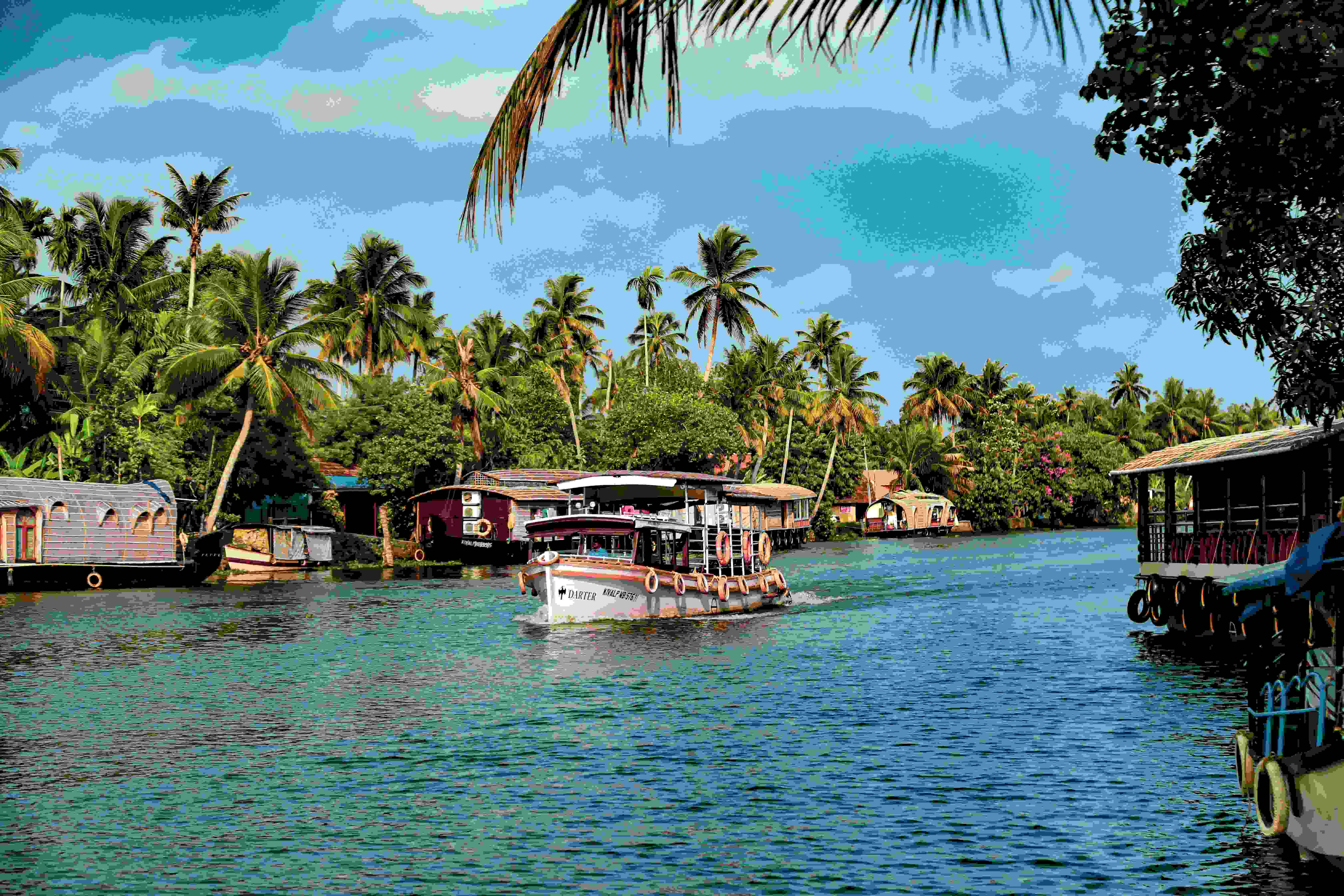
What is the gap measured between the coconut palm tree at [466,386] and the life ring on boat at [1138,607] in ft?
150

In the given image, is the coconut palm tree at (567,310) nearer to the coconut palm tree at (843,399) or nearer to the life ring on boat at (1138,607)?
the coconut palm tree at (843,399)

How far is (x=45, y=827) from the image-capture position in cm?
1404

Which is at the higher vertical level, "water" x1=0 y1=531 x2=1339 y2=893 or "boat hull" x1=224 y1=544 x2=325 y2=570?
"boat hull" x1=224 y1=544 x2=325 y2=570

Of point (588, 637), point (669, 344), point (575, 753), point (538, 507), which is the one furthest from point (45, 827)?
point (669, 344)

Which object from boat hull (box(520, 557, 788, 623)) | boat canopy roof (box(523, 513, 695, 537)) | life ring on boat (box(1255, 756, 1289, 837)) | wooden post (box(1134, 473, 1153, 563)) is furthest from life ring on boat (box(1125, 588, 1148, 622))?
life ring on boat (box(1255, 756, 1289, 837))

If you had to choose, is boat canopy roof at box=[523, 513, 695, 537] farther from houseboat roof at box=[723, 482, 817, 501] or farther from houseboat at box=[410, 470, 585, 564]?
houseboat roof at box=[723, 482, 817, 501]

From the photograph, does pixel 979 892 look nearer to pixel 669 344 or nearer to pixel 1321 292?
pixel 1321 292

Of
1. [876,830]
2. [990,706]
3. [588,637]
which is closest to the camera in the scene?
[876,830]

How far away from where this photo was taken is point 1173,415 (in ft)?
457

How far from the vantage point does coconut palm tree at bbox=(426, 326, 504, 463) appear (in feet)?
234

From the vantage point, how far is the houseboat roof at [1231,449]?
86.9ft

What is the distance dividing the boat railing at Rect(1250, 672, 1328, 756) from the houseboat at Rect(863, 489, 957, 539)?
104636mm

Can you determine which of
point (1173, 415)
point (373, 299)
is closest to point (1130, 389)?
point (1173, 415)

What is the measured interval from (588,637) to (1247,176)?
24.5 m
